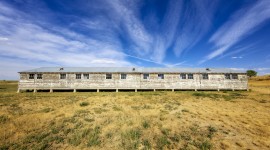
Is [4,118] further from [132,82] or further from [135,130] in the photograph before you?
[132,82]

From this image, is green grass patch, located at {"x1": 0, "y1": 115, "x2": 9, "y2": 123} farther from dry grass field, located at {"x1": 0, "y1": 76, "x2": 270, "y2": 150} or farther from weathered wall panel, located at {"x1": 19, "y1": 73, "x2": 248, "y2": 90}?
weathered wall panel, located at {"x1": 19, "y1": 73, "x2": 248, "y2": 90}

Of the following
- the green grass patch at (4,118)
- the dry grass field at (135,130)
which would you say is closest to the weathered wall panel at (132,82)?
the dry grass field at (135,130)

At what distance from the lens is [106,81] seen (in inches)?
904

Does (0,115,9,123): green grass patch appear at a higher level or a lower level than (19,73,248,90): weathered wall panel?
lower

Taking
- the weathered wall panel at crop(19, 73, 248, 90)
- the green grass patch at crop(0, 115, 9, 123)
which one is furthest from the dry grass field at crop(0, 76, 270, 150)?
the weathered wall panel at crop(19, 73, 248, 90)

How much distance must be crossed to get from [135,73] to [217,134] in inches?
682

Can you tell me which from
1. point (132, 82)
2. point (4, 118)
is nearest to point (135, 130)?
point (4, 118)

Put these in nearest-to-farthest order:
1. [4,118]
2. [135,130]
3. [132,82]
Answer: [135,130] → [4,118] → [132,82]

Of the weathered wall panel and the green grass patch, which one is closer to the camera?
the green grass patch

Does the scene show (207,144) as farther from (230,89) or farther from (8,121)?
(230,89)

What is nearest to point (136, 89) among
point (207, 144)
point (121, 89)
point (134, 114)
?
point (121, 89)

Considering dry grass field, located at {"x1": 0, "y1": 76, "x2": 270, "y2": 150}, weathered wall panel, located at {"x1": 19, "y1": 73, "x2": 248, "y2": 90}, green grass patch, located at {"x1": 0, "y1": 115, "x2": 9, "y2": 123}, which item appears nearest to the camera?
dry grass field, located at {"x1": 0, "y1": 76, "x2": 270, "y2": 150}

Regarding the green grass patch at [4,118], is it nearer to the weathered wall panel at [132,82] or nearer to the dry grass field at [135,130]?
the dry grass field at [135,130]

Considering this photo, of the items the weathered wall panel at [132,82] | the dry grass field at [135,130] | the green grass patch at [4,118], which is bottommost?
the dry grass field at [135,130]
